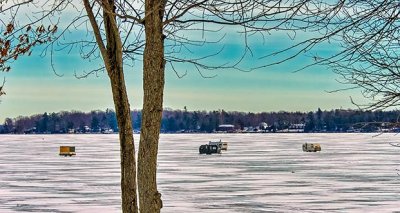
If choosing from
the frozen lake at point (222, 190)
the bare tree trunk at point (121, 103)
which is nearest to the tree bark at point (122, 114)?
the bare tree trunk at point (121, 103)

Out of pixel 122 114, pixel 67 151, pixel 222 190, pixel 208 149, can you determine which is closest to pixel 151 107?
pixel 122 114

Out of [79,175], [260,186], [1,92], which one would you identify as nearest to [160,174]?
[79,175]

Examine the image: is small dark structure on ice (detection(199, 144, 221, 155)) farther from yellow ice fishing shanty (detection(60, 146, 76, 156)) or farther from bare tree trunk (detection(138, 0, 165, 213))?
bare tree trunk (detection(138, 0, 165, 213))

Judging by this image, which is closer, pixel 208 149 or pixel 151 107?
pixel 151 107

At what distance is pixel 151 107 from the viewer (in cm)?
614

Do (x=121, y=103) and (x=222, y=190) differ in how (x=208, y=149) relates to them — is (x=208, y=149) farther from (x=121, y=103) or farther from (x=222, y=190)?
(x=121, y=103)

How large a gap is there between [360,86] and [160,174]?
30235mm

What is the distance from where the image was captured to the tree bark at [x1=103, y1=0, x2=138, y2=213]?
661cm

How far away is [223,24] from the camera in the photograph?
5.72 m

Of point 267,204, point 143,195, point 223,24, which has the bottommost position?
point 267,204

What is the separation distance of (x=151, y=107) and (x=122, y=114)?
2.10 ft

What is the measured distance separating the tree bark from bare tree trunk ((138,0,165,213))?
0.42m

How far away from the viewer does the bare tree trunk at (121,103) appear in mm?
6613

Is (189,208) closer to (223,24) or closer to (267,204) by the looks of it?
(267,204)
